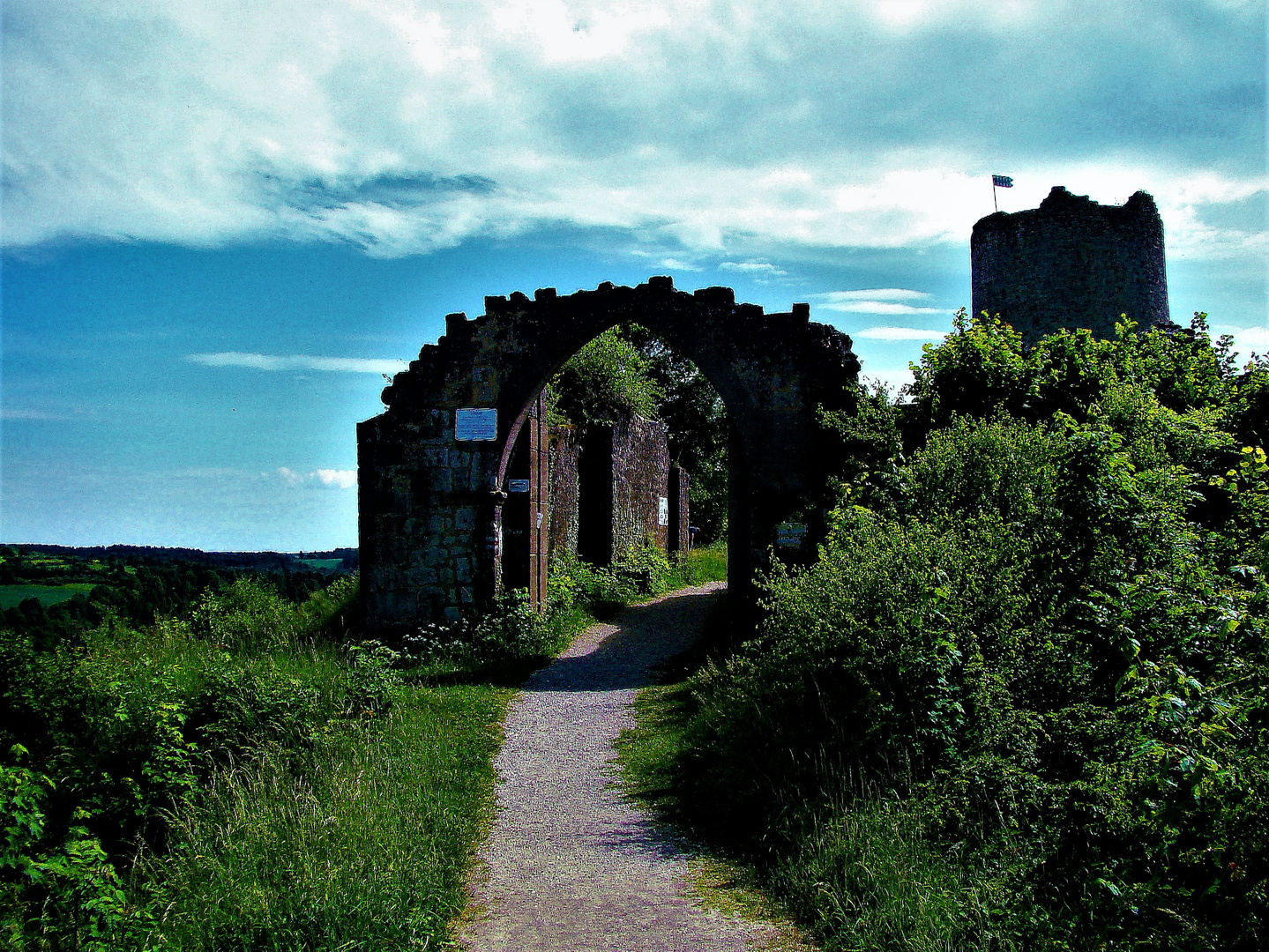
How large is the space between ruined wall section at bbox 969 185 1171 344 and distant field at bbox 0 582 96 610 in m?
20.5

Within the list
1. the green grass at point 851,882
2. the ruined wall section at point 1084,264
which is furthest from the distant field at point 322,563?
the ruined wall section at point 1084,264

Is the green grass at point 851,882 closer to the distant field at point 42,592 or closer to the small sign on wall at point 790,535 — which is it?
the small sign on wall at point 790,535

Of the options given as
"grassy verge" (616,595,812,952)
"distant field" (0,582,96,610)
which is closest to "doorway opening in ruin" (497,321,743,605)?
"grassy verge" (616,595,812,952)

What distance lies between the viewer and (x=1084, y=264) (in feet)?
71.0

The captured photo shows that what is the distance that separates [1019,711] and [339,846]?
146 inches

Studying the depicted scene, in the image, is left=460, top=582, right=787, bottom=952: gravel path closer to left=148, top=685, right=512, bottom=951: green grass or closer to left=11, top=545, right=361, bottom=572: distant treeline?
left=148, top=685, right=512, bottom=951: green grass

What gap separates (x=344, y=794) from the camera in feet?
18.3

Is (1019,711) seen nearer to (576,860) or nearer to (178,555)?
(576,860)

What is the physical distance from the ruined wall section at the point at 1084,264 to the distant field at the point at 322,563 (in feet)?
52.5

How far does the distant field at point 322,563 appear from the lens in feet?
58.5

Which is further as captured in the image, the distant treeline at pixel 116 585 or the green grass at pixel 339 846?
the distant treeline at pixel 116 585

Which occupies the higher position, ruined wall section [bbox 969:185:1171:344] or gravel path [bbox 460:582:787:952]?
ruined wall section [bbox 969:185:1171:344]

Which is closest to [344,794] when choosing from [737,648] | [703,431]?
[737,648]

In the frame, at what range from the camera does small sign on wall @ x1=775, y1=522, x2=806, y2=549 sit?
36.0 feet
